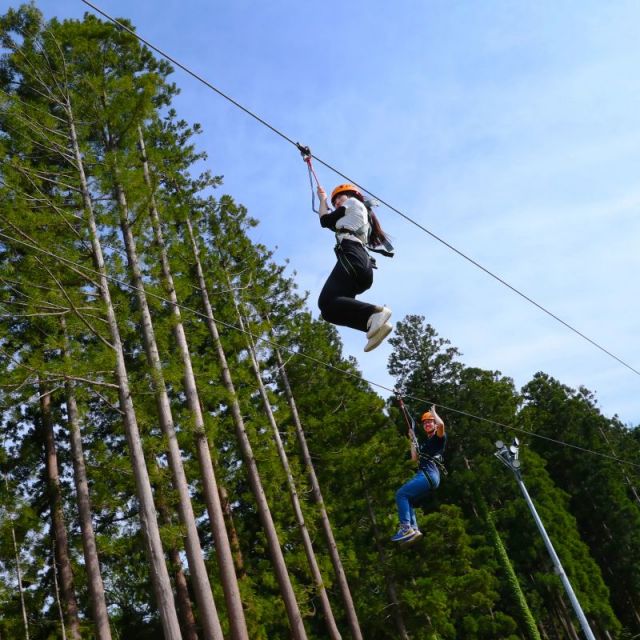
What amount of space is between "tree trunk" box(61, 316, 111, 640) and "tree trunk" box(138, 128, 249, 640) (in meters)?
2.09

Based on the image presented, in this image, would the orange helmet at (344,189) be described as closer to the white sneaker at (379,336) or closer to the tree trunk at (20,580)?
the white sneaker at (379,336)

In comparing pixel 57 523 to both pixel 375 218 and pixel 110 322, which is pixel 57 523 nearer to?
pixel 110 322

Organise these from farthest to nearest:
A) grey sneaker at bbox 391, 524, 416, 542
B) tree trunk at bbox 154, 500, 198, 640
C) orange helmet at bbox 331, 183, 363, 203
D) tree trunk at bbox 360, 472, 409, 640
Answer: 1. tree trunk at bbox 360, 472, 409, 640
2. tree trunk at bbox 154, 500, 198, 640
3. grey sneaker at bbox 391, 524, 416, 542
4. orange helmet at bbox 331, 183, 363, 203

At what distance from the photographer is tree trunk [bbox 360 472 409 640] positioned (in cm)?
2012

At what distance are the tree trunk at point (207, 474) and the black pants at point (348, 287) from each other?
563 centimetres

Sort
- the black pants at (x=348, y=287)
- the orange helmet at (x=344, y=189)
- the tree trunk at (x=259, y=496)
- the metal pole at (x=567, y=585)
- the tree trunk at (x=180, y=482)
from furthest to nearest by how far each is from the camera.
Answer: the metal pole at (x=567, y=585), the tree trunk at (x=259, y=496), the tree trunk at (x=180, y=482), the orange helmet at (x=344, y=189), the black pants at (x=348, y=287)

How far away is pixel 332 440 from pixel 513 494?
14.0m

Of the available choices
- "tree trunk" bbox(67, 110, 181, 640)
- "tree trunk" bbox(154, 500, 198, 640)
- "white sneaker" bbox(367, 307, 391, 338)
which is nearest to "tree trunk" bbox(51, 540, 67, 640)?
"tree trunk" bbox(154, 500, 198, 640)

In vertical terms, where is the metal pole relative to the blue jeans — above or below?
below

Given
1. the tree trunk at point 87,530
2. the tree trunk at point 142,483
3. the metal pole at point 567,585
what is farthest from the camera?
the metal pole at point 567,585

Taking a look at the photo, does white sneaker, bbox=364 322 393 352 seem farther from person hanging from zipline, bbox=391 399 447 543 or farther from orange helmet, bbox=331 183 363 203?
person hanging from zipline, bbox=391 399 447 543

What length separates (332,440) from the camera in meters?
21.8

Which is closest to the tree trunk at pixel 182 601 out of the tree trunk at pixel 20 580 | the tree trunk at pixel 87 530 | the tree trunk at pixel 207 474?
the tree trunk at pixel 20 580

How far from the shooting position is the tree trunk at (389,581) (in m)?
20.1
